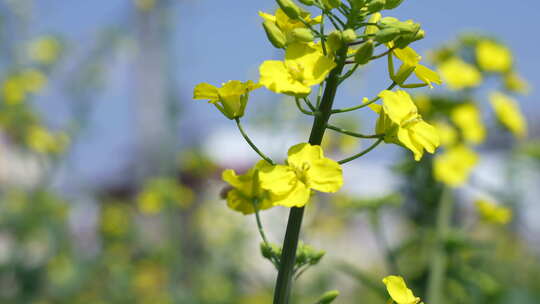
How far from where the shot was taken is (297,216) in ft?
2.73

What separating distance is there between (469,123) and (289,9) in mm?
1517

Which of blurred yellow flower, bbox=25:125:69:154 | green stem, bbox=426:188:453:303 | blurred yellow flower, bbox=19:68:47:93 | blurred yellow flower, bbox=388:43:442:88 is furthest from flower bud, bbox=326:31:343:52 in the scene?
blurred yellow flower, bbox=19:68:47:93

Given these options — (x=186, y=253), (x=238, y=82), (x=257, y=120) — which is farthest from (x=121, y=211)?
(x=238, y=82)

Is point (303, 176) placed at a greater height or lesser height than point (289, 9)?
lesser

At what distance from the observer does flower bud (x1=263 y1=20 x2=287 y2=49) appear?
834 mm

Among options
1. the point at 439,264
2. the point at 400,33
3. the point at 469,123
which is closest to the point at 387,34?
the point at 400,33

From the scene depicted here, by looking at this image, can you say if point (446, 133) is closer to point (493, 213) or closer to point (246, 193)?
point (493, 213)

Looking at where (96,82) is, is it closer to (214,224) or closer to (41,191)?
(41,191)

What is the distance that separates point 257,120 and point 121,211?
1680 mm

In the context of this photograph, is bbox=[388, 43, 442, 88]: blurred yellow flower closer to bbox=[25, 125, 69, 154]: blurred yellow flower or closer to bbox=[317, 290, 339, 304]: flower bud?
bbox=[317, 290, 339, 304]: flower bud

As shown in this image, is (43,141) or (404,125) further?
(43,141)

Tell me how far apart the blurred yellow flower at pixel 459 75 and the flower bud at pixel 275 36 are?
1511 mm

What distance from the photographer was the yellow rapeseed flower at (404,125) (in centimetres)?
82

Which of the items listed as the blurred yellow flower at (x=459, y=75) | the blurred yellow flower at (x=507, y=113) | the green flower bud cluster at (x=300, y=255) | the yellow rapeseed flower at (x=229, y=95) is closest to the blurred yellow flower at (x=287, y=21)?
the yellow rapeseed flower at (x=229, y=95)
